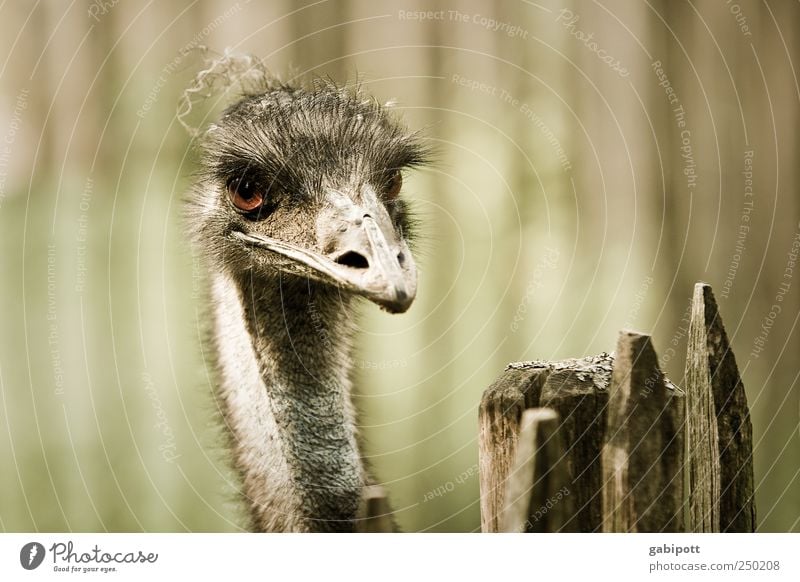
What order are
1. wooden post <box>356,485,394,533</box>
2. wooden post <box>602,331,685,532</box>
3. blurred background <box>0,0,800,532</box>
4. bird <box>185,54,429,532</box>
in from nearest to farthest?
wooden post <box>602,331,685,532</box> < wooden post <box>356,485,394,533</box> < bird <box>185,54,429,532</box> < blurred background <box>0,0,800,532</box>

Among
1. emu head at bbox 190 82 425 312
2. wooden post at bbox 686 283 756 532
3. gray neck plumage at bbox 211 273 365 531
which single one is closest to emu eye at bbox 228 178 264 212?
emu head at bbox 190 82 425 312

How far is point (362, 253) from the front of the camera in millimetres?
1204

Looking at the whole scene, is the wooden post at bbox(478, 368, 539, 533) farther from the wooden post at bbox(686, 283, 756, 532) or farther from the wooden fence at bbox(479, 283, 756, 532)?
the wooden post at bbox(686, 283, 756, 532)

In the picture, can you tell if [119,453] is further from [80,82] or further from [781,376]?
[781,376]

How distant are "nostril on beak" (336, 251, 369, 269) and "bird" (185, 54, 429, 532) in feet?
0.20

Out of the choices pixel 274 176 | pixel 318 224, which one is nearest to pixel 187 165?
pixel 274 176

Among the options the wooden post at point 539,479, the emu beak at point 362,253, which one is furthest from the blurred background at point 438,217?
the wooden post at point 539,479

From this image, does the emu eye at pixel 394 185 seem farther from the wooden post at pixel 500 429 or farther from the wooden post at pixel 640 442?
the wooden post at pixel 640 442

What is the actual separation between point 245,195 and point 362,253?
1.40 feet

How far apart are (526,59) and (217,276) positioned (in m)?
0.89

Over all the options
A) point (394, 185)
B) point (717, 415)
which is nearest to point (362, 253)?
point (394, 185)

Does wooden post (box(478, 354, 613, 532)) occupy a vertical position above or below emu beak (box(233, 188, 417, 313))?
below

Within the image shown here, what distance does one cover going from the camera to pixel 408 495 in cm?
193

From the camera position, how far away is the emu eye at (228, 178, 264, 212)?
151cm
